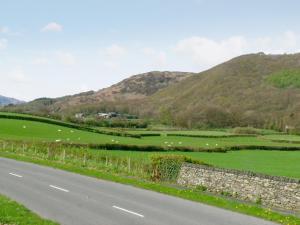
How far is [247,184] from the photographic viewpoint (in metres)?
25.5

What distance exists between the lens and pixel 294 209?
22297 mm

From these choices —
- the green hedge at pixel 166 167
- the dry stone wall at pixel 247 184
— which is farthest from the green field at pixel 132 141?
the dry stone wall at pixel 247 184

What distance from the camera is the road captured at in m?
18.0

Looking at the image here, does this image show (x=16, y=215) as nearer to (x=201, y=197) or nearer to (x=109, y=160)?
(x=201, y=197)

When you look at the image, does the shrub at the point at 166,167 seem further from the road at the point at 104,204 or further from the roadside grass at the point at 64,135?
the roadside grass at the point at 64,135

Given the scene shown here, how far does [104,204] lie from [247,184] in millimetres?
7919

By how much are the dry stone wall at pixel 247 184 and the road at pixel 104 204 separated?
11.3ft

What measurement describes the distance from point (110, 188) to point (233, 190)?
6355mm

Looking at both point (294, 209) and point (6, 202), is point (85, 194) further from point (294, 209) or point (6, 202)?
point (294, 209)

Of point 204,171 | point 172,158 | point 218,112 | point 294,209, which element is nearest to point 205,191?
point 204,171

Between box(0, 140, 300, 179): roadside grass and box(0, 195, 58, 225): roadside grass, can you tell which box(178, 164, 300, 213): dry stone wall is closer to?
box(0, 140, 300, 179): roadside grass

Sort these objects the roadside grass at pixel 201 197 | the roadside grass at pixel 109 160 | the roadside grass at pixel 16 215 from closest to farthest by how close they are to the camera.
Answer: the roadside grass at pixel 16 215
the roadside grass at pixel 201 197
the roadside grass at pixel 109 160

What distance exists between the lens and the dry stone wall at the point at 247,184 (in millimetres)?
22734

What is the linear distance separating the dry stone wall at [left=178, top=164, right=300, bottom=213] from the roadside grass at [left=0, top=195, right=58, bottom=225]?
36.5 ft
